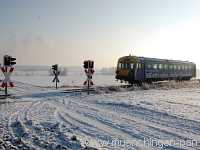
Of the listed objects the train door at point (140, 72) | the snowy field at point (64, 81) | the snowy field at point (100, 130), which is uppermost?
the train door at point (140, 72)

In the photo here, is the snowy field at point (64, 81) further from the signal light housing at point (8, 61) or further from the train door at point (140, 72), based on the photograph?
the signal light housing at point (8, 61)

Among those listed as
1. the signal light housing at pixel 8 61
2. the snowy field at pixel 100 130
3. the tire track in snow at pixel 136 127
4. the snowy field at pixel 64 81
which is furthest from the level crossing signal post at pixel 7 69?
the snowy field at pixel 64 81

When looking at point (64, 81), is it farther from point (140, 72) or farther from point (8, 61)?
point (8, 61)

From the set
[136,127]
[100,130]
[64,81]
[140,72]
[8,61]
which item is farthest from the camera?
[64,81]

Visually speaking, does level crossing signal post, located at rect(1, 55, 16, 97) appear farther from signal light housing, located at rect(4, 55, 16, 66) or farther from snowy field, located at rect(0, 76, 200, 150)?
snowy field, located at rect(0, 76, 200, 150)

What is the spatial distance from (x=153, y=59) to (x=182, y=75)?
10965 millimetres

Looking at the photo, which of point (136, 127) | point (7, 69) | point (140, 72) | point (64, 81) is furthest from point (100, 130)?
point (64, 81)

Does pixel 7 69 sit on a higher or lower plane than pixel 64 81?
higher

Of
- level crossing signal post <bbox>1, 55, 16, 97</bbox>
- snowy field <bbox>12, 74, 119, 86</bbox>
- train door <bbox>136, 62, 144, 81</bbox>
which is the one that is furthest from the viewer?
snowy field <bbox>12, 74, 119, 86</bbox>

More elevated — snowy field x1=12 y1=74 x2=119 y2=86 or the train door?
the train door

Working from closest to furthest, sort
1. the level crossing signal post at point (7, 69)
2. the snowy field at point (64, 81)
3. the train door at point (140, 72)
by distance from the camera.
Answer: the level crossing signal post at point (7, 69)
the train door at point (140, 72)
the snowy field at point (64, 81)

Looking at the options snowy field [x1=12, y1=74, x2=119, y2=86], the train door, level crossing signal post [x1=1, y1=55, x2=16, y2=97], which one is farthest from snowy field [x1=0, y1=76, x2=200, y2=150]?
snowy field [x1=12, y1=74, x2=119, y2=86]

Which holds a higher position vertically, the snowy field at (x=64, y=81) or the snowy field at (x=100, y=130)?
the snowy field at (x=100, y=130)

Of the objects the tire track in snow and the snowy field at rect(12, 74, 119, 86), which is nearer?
the tire track in snow
